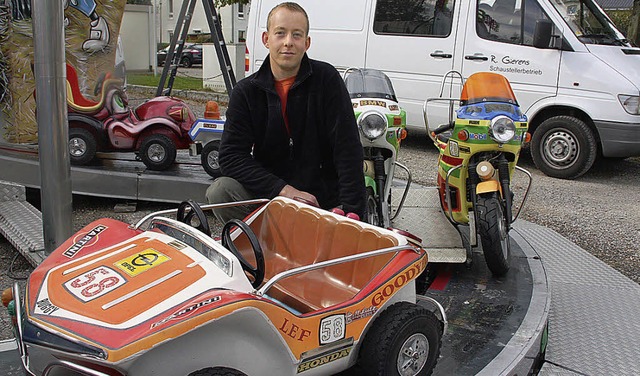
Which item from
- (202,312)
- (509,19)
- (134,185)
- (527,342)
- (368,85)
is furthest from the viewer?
(509,19)

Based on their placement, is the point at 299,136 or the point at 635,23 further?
the point at 635,23

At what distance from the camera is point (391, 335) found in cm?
228

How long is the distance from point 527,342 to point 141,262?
1.73 metres

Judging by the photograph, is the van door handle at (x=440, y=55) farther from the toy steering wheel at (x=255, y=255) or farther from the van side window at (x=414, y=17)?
the toy steering wheel at (x=255, y=255)

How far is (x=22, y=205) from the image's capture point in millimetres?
4566

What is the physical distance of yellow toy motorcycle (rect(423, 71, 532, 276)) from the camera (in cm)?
352

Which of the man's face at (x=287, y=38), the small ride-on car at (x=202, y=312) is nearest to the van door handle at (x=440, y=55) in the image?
the man's face at (x=287, y=38)

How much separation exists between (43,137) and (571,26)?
5917 mm

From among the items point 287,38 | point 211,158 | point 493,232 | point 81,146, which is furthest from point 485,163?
point 81,146

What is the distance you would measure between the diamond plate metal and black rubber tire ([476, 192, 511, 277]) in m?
0.39

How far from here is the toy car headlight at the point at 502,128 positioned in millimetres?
3609

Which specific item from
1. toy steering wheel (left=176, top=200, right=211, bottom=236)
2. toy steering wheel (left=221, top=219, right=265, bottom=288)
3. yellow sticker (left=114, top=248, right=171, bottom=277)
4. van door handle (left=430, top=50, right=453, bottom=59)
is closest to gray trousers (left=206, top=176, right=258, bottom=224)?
toy steering wheel (left=176, top=200, right=211, bottom=236)

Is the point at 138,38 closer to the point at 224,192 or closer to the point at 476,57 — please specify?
the point at 476,57

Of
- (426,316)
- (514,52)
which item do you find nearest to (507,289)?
(426,316)
